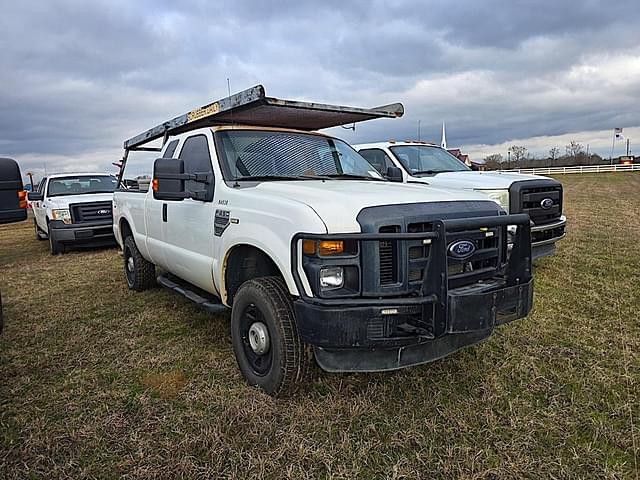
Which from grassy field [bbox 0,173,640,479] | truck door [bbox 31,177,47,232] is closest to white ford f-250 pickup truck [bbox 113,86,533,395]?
grassy field [bbox 0,173,640,479]

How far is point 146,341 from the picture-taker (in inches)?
173

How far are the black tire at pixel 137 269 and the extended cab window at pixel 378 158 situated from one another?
366 cm

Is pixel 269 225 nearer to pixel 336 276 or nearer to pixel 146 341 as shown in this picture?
pixel 336 276

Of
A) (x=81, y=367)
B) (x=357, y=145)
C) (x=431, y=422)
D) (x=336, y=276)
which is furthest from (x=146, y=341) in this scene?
(x=357, y=145)

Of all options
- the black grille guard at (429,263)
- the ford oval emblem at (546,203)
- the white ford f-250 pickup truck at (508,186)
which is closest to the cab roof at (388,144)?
the white ford f-250 pickup truck at (508,186)

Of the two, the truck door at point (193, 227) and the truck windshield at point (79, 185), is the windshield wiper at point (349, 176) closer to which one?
the truck door at point (193, 227)

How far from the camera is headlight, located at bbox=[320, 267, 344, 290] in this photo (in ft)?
8.97

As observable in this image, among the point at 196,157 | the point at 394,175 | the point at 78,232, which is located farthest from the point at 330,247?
the point at 78,232

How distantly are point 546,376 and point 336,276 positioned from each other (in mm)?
1874

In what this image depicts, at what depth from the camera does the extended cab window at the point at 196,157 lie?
406cm

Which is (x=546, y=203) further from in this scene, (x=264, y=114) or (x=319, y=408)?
(x=319, y=408)

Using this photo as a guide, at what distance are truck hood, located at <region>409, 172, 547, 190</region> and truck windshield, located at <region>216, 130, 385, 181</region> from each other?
2374mm

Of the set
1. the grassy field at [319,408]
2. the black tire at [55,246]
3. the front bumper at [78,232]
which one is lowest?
the grassy field at [319,408]

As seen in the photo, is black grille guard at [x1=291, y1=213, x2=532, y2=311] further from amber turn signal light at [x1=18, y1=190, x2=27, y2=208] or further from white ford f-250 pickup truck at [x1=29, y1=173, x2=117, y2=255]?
white ford f-250 pickup truck at [x1=29, y1=173, x2=117, y2=255]
